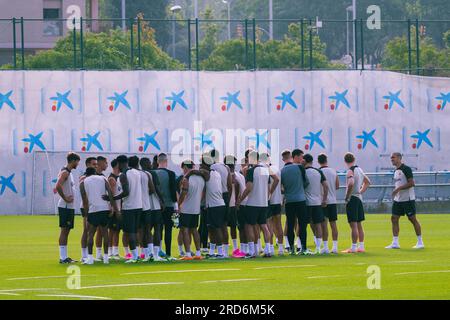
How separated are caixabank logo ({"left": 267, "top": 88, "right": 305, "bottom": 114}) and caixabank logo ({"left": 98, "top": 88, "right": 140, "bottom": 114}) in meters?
5.70

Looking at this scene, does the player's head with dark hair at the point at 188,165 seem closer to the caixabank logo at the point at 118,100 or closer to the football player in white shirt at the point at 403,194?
the football player in white shirt at the point at 403,194

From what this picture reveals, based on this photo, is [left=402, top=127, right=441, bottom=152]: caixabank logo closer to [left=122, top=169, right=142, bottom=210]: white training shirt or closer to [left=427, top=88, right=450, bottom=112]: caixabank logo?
[left=427, top=88, right=450, bottom=112]: caixabank logo

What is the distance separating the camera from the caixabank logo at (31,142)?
165 ft

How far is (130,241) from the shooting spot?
25.4 metres

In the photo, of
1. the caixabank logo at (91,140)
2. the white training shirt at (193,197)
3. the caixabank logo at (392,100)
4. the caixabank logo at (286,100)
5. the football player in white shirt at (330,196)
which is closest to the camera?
the white training shirt at (193,197)

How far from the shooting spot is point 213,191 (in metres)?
26.5

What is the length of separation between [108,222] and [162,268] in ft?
8.17

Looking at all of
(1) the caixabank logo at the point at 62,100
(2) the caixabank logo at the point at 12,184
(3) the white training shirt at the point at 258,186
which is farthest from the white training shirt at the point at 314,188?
(2) the caixabank logo at the point at 12,184

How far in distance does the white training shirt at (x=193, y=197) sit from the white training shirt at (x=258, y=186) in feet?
3.59

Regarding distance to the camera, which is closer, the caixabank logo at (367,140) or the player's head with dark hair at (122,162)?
the player's head with dark hair at (122,162)

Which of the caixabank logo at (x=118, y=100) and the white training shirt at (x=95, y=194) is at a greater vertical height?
the caixabank logo at (x=118, y=100)

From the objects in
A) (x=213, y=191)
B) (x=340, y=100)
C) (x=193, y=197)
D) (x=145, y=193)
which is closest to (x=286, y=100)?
(x=340, y=100)

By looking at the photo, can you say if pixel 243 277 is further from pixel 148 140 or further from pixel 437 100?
pixel 437 100
